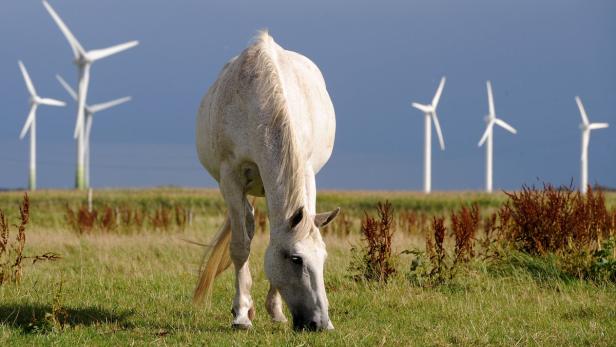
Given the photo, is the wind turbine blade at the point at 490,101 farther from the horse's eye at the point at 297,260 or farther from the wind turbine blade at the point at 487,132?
the horse's eye at the point at 297,260

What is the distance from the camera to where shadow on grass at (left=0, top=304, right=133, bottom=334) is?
7.58 m

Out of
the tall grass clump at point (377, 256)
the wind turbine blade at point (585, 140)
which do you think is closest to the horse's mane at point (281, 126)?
the tall grass clump at point (377, 256)

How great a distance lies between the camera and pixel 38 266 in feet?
43.0

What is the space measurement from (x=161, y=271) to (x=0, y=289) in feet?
9.25

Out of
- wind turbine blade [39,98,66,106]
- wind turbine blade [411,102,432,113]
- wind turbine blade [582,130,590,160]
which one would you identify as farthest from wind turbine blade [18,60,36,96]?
wind turbine blade [582,130,590,160]

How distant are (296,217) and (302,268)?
435 millimetres

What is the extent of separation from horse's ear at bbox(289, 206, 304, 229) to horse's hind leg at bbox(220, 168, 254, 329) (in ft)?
3.61

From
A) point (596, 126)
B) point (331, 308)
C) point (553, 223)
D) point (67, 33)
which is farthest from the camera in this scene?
point (596, 126)

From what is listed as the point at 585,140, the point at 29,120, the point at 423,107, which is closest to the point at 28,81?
the point at 29,120

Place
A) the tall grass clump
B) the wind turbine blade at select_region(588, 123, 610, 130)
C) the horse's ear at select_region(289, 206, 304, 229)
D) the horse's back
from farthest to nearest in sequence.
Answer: the wind turbine blade at select_region(588, 123, 610, 130), the tall grass clump, the horse's back, the horse's ear at select_region(289, 206, 304, 229)

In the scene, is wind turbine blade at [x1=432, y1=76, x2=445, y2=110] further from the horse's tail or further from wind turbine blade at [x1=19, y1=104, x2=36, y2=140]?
the horse's tail

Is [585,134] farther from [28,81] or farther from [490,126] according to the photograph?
[28,81]

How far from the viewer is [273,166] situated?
6535mm

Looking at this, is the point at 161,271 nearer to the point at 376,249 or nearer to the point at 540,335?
the point at 376,249
